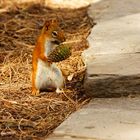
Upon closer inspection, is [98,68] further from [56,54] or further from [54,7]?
[54,7]

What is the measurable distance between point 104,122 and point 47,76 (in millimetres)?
646

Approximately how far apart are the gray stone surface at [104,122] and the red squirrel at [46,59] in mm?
300

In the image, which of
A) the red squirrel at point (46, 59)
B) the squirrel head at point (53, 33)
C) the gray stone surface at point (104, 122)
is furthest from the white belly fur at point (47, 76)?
the gray stone surface at point (104, 122)

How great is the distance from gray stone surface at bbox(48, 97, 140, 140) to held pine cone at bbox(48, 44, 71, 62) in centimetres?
31

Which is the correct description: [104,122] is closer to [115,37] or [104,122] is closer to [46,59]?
[46,59]

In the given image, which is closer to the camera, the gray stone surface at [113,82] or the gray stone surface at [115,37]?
the gray stone surface at [113,82]

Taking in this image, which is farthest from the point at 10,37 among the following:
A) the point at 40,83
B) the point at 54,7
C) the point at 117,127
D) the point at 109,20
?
the point at 117,127

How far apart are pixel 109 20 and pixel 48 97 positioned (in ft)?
6.05

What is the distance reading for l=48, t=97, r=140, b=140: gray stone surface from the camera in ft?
9.30

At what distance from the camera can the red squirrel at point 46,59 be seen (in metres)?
3.47

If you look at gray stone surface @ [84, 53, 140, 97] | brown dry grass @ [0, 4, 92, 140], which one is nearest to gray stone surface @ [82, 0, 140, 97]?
gray stone surface @ [84, 53, 140, 97]

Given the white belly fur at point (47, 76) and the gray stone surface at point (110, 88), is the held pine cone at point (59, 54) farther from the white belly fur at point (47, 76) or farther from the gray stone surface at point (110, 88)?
the gray stone surface at point (110, 88)

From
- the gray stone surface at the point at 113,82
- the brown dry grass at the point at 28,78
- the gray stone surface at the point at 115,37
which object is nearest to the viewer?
the brown dry grass at the point at 28,78

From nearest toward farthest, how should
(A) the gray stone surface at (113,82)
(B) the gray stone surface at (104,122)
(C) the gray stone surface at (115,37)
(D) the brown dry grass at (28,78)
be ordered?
(B) the gray stone surface at (104,122) → (D) the brown dry grass at (28,78) → (A) the gray stone surface at (113,82) → (C) the gray stone surface at (115,37)
